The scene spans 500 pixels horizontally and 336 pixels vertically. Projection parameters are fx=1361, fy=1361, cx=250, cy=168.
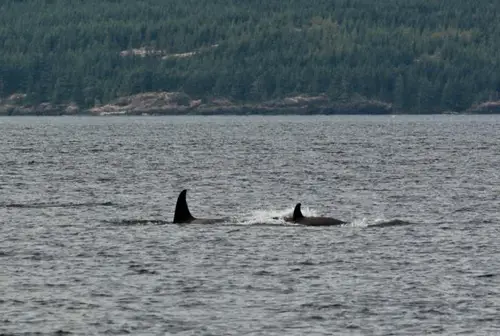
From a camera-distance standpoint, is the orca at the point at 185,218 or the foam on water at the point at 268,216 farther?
the foam on water at the point at 268,216

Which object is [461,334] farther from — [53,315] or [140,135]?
[140,135]

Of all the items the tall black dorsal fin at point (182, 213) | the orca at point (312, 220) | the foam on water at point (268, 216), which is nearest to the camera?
the orca at point (312, 220)

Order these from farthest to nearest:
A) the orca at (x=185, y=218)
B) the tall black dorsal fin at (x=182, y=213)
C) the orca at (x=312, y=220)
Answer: the orca at (x=185, y=218)
the tall black dorsal fin at (x=182, y=213)
the orca at (x=312, y=220)

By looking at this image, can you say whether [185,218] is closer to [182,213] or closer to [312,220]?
[182,213]

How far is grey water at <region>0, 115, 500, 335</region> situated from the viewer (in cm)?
3728

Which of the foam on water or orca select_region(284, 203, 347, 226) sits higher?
orca select_region(284, 203, 347, 226)

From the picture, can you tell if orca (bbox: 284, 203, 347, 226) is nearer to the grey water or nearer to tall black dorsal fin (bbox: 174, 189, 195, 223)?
the grey water

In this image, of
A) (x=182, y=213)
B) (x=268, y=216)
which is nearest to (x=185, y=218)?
(x=182, y=213)

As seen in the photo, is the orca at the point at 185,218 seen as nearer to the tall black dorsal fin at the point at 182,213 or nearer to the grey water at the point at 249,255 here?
the tall black dorsal fin at the point at 182,213

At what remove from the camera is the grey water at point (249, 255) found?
3728cm

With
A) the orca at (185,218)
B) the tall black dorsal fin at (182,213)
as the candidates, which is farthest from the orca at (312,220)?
the tall black dorsal fin at (182,213)

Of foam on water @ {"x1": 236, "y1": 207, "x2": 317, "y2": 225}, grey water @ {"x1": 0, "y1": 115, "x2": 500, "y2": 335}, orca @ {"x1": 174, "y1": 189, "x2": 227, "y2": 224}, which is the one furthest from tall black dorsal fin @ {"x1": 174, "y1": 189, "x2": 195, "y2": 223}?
foam on water @ {"x1": 236, "y1": 207, "x2": 317, "y2": 225}

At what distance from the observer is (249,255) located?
1919 inches

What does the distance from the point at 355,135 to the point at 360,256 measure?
137857 mm
